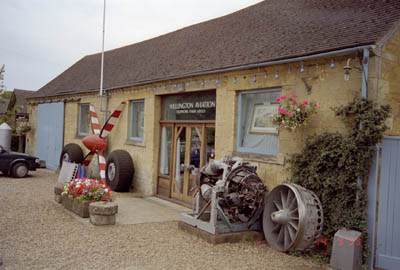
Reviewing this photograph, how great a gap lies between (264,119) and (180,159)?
126 inches

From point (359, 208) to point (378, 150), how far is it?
89 centimetres

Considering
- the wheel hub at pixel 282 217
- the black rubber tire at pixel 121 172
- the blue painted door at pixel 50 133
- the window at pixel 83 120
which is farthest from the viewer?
the blue painted door at pixel 50 133

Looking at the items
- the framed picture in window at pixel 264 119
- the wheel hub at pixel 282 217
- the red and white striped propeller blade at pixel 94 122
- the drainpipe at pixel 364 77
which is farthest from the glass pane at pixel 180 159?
the drainpipe at pixel 364 77

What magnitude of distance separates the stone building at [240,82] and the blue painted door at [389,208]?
2.24 ft

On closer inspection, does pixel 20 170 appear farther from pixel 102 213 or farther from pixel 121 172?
pixel 102 213

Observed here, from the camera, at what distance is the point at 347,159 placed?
5.61m

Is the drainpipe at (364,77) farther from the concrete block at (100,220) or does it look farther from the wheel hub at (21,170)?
the wheel hub at (21,170)

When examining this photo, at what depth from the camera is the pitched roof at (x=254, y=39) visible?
656cm

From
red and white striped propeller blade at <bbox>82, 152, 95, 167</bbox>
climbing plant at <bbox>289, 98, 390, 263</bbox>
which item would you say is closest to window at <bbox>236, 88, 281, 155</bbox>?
climbing plant at <bbox>289, 98, 390, 263</bbox>

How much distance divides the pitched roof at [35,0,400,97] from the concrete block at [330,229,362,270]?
2.79 metres

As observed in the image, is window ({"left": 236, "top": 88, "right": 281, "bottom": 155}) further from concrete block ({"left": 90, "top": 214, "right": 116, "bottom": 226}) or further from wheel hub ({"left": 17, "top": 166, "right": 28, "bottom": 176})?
wheel hub ({"left": 17, "top": 166, "right": 28, "bottom": 176})

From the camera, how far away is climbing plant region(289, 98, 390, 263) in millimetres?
5422

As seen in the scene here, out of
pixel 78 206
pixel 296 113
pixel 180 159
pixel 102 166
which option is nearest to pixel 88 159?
pixel 102 166

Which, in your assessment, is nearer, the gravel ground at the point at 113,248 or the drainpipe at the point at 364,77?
the gravel ground at the point at 113,248
